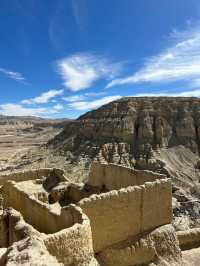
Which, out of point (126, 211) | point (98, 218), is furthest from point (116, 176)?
point (98, 218)

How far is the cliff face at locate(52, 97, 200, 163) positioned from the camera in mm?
50469

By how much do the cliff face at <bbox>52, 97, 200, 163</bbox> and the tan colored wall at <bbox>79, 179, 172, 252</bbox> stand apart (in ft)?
115

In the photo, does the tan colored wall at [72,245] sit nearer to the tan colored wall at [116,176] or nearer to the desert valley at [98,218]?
the desert valley at [98,218]

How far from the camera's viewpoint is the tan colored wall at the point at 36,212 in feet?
Answer: 30.8

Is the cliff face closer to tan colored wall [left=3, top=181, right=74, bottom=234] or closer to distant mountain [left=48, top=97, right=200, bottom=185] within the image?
distant mountain [left=48, top=97, right=200, bottom=185]

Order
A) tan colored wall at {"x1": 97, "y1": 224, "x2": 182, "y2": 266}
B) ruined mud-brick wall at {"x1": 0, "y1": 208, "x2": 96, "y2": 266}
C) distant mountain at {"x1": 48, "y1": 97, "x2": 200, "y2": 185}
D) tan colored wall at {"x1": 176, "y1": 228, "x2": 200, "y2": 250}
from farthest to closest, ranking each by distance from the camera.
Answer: distant mountain at {"x1": 48, "y1": 97, "x2": 200, "y2": 185}
tan colored wall at {"x1": 176, "y1": 228, "x2": 200, "y2": 250}
tan colored wall at {"x1": 97, "y1": 224, "x2": 182, "y2": 266}
ruined mud-brick wall at {"x1": 0, "y1": 208, "x2": 96, "y2": 266}

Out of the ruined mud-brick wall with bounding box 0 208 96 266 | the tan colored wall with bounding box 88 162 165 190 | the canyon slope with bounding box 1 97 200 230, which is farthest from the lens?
the canyon slope with bounding box 1 97 200 230

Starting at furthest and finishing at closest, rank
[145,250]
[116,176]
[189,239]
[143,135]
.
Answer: [143,135]
[116,176]
[189,239]
[145,250]

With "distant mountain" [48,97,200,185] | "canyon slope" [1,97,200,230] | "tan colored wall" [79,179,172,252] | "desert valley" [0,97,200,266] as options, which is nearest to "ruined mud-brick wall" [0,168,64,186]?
"desert valley" [0,97,200,266]

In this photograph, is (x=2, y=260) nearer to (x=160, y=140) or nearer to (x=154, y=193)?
(x=154, y=193)

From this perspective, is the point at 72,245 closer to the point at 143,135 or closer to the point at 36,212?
the point at 36,212

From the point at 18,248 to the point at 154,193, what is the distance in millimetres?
6700

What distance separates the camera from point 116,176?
1545 cm

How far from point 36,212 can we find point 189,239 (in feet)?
23.1
